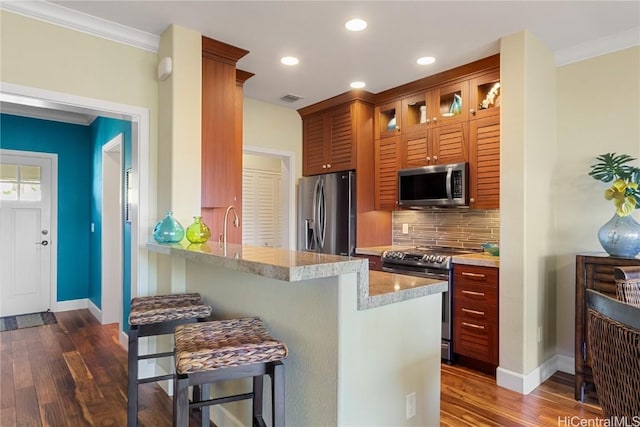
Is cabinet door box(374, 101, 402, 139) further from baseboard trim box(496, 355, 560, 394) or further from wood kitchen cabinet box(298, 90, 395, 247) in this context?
baseboard trim box(496, 355, 560, 394)

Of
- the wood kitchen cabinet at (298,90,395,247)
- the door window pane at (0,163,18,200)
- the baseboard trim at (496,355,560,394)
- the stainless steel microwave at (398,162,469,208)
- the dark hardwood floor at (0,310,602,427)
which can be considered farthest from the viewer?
the door window pane at (0,163,18,200)

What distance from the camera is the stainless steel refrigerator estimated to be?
4082 millimetres

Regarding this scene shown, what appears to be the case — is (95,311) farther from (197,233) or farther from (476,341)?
(476,341)

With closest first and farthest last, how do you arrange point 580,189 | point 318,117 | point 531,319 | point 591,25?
point 591,25 → point 531,319 → point 580,189 → point 318,117

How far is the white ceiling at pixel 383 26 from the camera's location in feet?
7.79

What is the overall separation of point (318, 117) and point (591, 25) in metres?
2.72

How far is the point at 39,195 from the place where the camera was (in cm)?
483

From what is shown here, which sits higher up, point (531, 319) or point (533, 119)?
point (533, 119)

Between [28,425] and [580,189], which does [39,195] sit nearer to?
[28,425]

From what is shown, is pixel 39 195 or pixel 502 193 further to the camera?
pixel 39 195

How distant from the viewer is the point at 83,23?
2.55 m

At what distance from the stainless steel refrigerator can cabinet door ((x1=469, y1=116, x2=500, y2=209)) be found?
124 cm

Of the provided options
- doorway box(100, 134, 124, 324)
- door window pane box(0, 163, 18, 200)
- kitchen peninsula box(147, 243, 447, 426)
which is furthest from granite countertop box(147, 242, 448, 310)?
door window pane box(0, 163, 18, 200)

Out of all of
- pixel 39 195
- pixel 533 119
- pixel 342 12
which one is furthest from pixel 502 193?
pixel 39 195
